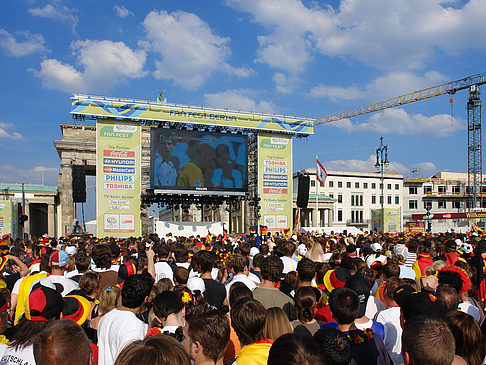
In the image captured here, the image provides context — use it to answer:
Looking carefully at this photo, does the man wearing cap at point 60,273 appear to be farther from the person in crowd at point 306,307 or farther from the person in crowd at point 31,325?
the person in crowd at point 306,307

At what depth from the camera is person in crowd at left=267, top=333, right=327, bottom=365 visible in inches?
91.4

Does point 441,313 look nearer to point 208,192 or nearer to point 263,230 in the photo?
point 263,230

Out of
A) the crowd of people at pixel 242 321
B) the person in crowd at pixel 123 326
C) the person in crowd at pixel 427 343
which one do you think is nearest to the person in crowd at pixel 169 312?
the crowd of people at pixel 242 321

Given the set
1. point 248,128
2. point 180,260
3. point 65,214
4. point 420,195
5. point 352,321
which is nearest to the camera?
point 352,321

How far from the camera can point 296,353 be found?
233 cm

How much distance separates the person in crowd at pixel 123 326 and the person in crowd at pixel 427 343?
8.04 feet

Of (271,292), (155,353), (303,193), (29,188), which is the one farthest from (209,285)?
(29,188)

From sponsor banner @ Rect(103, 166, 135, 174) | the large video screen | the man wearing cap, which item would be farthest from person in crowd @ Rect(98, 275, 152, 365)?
sponsor banner @ Rect(103, 166, 135, 174)

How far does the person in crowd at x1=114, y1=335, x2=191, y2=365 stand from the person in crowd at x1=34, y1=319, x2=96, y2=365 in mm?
623

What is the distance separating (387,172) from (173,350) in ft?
285

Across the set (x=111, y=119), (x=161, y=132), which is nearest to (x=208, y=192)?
(x=161, y=132)

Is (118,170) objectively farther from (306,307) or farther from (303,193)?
(306,307)

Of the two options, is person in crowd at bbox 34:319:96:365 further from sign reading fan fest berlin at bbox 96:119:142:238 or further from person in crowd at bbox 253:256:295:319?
sign reading fan fest berlin at bbox 96:119:142:238

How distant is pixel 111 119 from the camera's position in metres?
34.2
